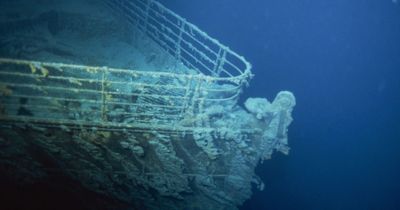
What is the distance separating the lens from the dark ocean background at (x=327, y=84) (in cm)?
1128

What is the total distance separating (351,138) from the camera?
13273 mm

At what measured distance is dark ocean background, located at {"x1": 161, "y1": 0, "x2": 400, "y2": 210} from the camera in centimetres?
1128

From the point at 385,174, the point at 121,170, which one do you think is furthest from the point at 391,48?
the point at 121,170

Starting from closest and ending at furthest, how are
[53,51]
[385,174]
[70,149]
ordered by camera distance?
1. [70,149]
2. [53,51]
3. [385,174]

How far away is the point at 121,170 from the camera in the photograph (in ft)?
15.8

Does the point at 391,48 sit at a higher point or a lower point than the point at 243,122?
higher

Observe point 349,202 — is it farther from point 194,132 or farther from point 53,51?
point 53,51

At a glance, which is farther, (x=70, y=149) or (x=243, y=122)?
(x=243, y=122)

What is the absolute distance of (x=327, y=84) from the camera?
589 inches

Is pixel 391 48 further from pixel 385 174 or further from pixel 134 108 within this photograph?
pixel 134 108

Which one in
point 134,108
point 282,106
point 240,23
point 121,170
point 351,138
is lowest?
point 121,170

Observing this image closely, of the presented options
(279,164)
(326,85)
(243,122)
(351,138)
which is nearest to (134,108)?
(243,122)

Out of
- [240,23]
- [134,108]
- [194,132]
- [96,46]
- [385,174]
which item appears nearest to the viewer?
[194,132]

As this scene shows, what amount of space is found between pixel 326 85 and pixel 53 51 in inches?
512
